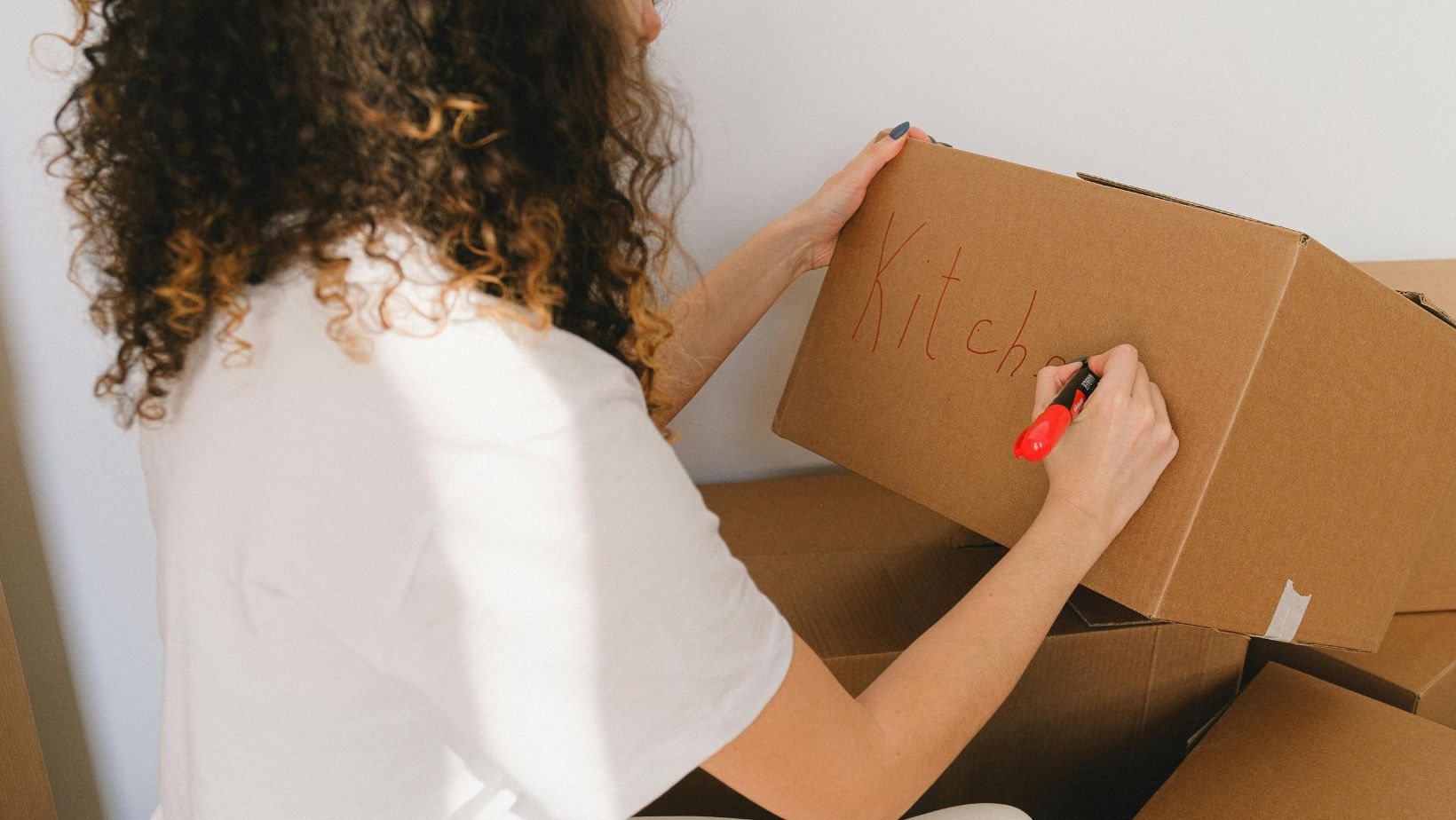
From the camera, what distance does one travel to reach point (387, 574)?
1.37 ft

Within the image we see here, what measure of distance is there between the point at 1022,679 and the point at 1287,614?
0.22m

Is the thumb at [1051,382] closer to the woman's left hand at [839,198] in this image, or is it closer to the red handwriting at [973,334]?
the red handwriting at [973,334]

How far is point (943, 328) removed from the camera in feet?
2.37


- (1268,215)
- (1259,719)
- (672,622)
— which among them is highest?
(1268,215)

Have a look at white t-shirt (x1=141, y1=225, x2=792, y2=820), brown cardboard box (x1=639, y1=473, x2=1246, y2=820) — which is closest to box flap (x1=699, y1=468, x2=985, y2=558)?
brown cardboard box (x1=639, y1=473, x2=1246, y2=820)

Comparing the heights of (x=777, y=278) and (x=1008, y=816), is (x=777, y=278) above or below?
above

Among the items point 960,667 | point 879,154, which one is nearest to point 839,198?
point 879,154

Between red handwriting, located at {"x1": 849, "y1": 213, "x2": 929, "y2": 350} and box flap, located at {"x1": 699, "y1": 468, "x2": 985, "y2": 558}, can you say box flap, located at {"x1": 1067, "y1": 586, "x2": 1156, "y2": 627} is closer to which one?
box flap, located at {"x1": 699, "y1": 468, "x2": 985, "y2": 558}

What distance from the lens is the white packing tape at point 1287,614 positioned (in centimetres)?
66

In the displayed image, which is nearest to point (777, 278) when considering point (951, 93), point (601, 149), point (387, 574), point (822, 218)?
point (822, 218)

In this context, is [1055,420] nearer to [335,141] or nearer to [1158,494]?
[1158,494]

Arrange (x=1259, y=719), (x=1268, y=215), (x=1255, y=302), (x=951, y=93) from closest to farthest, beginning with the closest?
(x=1255, y=302) → (x=1259, y=719) → (x=951, y=93) → (x=1268, y=215)

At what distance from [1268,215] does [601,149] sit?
0.90 meters

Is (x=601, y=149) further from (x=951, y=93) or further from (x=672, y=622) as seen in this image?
(x=951, y=93)
